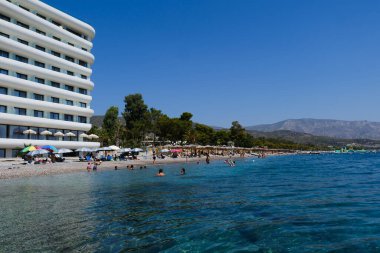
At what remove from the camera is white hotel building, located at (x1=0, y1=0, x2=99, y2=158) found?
5100cm

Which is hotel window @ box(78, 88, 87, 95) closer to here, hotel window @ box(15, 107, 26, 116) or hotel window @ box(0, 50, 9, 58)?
hotel window @ box(15, 107, 26, 116)

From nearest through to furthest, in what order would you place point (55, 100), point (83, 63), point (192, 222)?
point (192, 222) < point (55, 100) < point (83, 63)

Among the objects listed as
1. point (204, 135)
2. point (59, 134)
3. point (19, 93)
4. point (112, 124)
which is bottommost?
point (59, 134)

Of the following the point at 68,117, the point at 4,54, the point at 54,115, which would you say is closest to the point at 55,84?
the point at 54,115

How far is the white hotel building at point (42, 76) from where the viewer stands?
167 feet

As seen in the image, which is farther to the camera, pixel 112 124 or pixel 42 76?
pixel 112 124

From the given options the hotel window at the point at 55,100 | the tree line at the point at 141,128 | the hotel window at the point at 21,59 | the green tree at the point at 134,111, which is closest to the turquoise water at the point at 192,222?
the hotel window at the point at 21,59

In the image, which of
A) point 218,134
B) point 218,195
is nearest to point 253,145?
point 218,134

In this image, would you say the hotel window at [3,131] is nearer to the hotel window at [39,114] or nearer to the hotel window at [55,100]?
the hotel window at [39,114]

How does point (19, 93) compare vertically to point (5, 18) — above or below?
below

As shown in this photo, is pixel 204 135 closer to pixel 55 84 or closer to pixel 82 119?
pixel 82 119

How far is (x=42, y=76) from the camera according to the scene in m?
57.0

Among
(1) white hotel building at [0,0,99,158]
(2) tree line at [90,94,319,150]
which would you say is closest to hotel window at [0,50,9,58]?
(1) white hotel building at [0,0,99,158]

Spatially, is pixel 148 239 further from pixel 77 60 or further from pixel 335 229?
pixel 77 60
